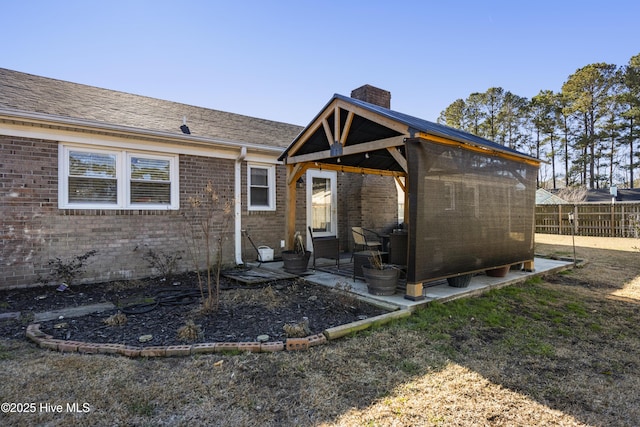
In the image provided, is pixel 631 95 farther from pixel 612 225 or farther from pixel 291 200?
pixel 291 200

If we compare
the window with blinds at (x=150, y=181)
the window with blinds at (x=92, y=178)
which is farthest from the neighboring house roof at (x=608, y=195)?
the window with blinds at (x=92, y=178)

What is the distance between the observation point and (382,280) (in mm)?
5449

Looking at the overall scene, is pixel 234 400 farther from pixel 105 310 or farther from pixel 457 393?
pixel 105 310

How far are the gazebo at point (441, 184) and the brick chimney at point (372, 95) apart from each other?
319 cm

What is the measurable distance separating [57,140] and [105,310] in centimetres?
335

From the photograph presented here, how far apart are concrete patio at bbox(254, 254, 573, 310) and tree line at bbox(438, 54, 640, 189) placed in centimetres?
2446

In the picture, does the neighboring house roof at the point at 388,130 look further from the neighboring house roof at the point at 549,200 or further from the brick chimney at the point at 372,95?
the neighboring house roof at the point at 549,200

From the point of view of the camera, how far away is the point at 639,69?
23.5 m

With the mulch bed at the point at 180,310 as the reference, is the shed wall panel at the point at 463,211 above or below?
above

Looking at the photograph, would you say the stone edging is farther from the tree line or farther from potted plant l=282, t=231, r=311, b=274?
the tree line

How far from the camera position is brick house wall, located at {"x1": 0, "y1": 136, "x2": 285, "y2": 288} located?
579 cm

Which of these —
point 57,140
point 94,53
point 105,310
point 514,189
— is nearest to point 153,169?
point 57,140

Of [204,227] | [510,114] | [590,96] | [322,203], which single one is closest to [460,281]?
[322,203]

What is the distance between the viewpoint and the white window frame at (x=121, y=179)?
6.23 m
